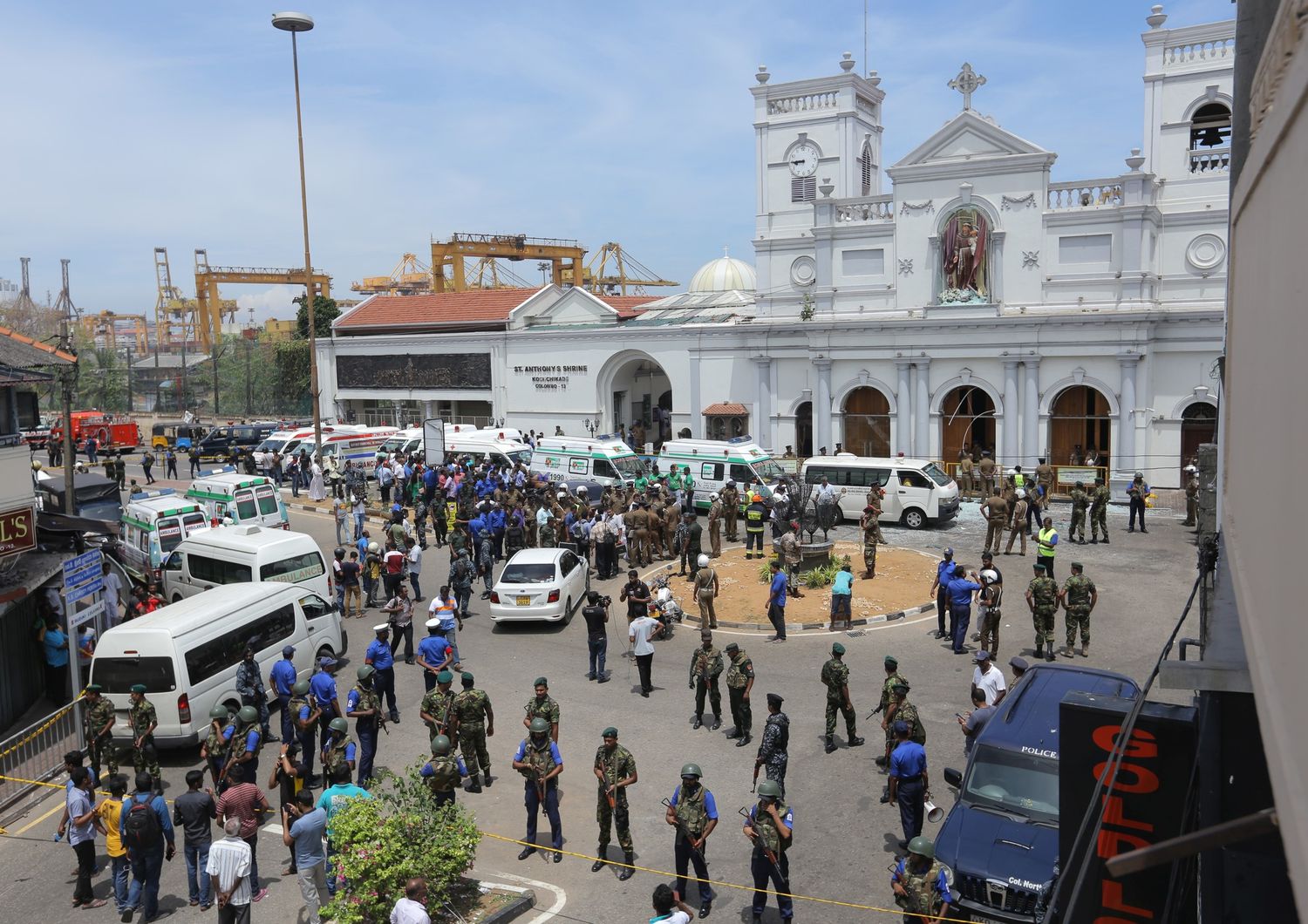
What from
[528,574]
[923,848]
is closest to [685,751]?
[923,848]

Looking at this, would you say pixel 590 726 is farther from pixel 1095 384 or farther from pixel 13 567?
pixel 1095 384

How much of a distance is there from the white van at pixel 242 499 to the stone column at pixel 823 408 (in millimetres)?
19015

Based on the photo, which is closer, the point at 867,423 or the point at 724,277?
the point at 867,423

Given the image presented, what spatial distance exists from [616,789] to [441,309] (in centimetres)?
4402

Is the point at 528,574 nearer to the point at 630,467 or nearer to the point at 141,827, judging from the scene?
the point at 141,827

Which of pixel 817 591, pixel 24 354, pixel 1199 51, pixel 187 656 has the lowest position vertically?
pixel 817 591

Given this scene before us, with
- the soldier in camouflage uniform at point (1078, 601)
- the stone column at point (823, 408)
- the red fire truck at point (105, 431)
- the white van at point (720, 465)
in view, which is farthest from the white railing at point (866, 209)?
the red fire truck at point (105, 431)

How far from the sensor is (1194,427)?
104 ft

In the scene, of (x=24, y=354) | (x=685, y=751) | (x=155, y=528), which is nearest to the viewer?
(x=685, y=751)

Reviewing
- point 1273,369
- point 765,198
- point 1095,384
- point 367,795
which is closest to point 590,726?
point 367,795

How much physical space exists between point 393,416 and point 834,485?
31.0m

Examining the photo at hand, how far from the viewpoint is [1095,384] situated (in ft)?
106

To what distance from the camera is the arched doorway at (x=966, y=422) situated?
113ft

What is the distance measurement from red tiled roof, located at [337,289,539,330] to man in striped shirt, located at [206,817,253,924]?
39.9 meters
